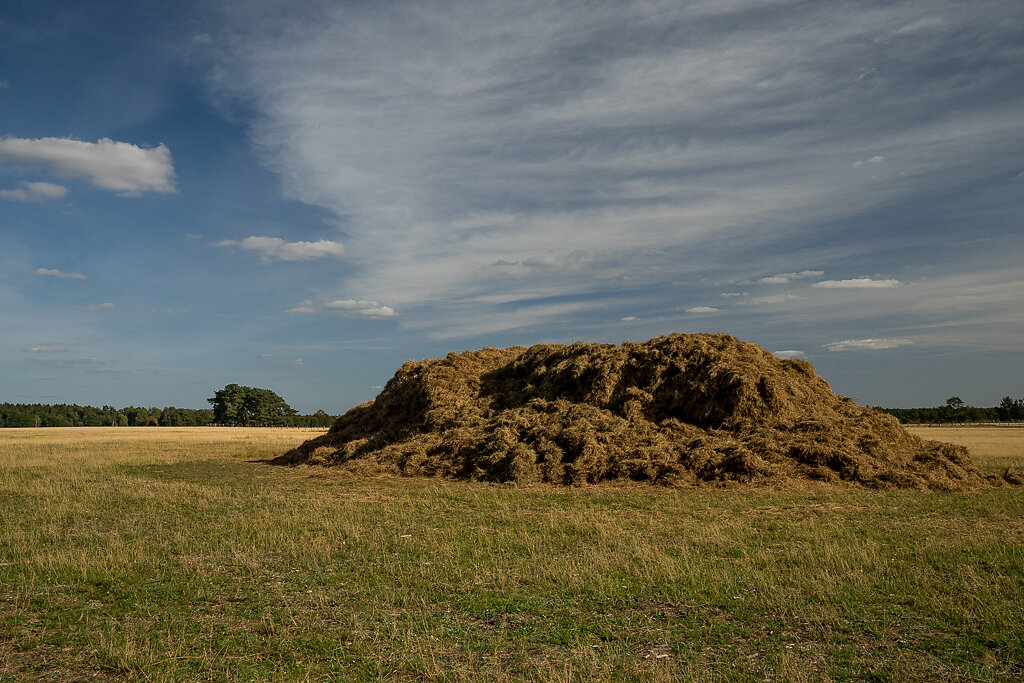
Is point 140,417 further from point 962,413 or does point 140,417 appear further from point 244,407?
point 962,413

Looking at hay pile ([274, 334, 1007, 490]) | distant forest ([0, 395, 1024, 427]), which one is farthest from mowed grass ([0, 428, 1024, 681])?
distant forest ([0, 395, 1024, 427])

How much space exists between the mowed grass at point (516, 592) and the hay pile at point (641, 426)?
3.85m

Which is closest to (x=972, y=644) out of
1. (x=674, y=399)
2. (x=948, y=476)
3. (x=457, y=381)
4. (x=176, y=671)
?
(x=176, y=671)

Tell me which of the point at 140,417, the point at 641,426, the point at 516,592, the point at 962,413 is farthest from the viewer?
the point at 140,417

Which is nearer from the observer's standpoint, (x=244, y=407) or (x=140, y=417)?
(x=244, y=407)

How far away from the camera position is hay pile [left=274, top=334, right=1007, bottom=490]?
57.7 ft

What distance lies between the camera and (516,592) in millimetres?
7230

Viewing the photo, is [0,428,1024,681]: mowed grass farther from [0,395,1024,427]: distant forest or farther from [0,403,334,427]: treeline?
[0,403,334,427]: treeline

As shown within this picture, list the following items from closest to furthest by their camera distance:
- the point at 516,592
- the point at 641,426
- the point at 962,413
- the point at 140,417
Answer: the point at 516,592, the point at 641,426, the point at 962,413, the point at 140,417

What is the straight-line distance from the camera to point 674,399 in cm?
2169

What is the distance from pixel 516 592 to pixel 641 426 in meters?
14.0

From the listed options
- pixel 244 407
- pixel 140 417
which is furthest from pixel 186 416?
pixel 244 407

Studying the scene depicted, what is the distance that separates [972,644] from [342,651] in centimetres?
597

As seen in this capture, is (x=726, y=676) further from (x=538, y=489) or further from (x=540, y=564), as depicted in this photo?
(x=538, y=489)
